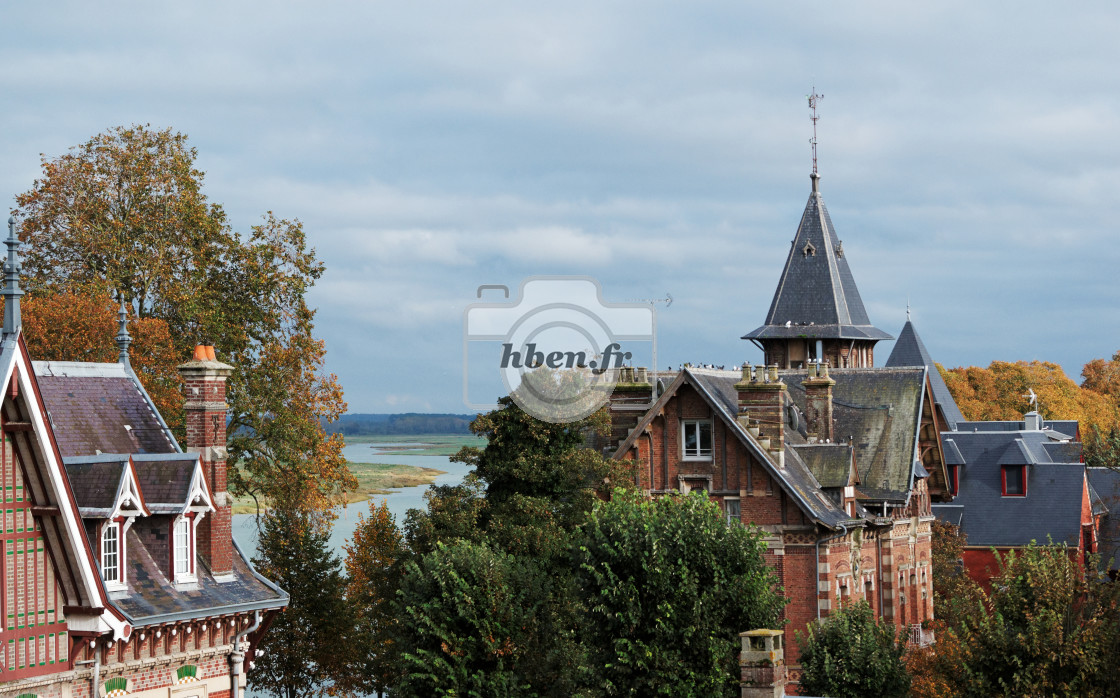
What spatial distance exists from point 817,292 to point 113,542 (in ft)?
202

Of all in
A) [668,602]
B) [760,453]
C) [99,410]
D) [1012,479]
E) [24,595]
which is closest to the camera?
[24,595]

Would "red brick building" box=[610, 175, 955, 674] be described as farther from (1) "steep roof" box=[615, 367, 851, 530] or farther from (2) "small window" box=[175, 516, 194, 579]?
(2) "small window" box=[175, 516, 194, 579]

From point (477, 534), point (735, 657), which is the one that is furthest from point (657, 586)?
point (477, 534)

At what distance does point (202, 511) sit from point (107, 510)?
11.3ft

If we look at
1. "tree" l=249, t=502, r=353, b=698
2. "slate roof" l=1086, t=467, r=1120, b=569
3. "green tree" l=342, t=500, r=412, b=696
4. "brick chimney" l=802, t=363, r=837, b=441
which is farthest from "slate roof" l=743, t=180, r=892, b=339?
"tree" l=249, t=502, r=353, b=698

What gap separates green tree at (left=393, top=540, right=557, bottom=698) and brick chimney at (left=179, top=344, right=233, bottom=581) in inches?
266

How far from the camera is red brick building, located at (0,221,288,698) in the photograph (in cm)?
2614

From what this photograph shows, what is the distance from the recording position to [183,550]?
100 feet

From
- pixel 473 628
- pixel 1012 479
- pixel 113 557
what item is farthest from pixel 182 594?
pixel 1012 479

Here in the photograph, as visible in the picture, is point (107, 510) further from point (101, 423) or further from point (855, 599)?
point (855, 599)

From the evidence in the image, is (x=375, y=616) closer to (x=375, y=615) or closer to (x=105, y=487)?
(x=375, y=615)

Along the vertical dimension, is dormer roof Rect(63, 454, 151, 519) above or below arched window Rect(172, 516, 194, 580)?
above

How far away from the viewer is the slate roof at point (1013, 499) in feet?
237

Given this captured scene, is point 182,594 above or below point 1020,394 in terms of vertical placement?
below
